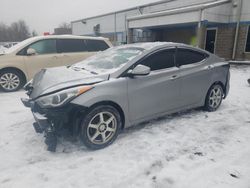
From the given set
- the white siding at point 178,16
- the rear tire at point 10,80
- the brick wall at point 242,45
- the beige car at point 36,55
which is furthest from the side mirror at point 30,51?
the brick wall at point 242,45

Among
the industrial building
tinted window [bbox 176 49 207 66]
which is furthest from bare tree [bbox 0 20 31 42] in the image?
tinted window [bbox 176 49 207 66]

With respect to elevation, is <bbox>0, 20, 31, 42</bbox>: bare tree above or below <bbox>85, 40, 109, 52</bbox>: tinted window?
above

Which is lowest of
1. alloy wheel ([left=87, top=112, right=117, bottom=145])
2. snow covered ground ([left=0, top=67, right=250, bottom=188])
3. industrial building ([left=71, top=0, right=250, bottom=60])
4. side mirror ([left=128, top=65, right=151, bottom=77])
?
snow covered ground ([left=0, top=67, right=250, bottom=188])

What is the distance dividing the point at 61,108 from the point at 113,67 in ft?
3.87

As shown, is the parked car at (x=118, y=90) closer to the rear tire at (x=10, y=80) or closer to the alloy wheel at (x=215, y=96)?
the alloy wheel at (x=215, y=96)

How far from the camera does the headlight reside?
3.08 metres

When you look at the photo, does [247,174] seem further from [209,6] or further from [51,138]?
[209,6]

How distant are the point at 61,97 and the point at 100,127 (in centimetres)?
73

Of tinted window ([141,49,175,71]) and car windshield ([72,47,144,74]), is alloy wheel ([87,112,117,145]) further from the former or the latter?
tinted window ([141,49,175,71])

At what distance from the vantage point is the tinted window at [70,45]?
771 cm

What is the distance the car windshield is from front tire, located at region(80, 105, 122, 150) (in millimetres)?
681

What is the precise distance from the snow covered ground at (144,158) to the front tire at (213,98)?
513 mm

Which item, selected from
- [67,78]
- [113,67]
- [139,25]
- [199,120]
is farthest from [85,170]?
[139,25]

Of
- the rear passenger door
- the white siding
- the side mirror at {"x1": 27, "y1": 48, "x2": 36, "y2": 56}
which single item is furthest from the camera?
the white siding
